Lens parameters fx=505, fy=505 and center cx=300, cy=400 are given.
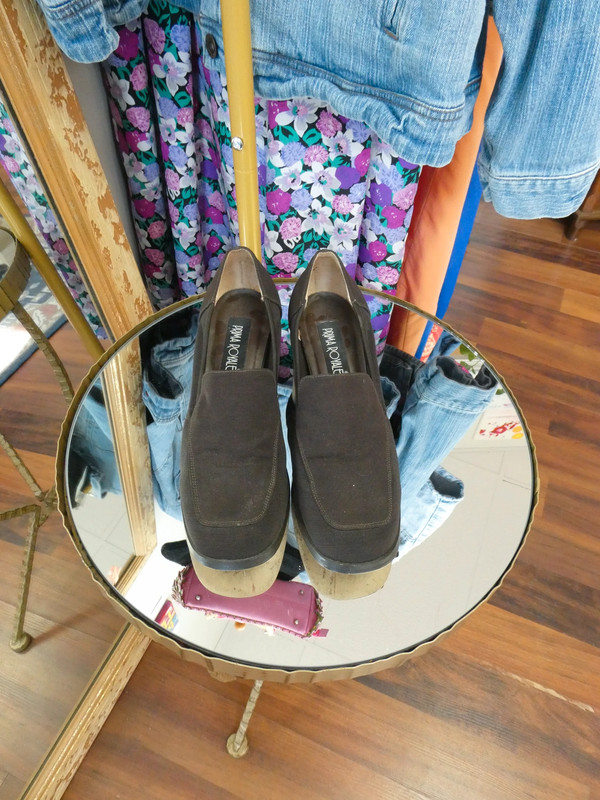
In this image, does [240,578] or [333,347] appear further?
[333,347]

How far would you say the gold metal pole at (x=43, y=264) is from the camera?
530mm

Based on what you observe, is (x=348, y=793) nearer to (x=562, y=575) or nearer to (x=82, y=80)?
(x=562, y=575)

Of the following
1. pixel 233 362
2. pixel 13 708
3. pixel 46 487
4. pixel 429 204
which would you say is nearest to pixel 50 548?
pixel 46 487

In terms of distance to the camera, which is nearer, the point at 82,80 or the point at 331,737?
the point at 82,80

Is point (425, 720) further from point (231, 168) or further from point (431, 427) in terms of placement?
point (231, 168)

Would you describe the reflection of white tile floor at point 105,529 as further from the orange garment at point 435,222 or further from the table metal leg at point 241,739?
the orange garment at point 435,222

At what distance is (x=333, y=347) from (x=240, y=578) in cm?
27

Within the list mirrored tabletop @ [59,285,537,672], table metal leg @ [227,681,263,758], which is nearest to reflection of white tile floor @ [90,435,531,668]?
mirrored tabletop @ [59,285,537,672]

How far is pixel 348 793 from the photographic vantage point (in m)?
0.75

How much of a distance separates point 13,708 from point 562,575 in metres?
0.93

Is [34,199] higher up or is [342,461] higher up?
[34,199]

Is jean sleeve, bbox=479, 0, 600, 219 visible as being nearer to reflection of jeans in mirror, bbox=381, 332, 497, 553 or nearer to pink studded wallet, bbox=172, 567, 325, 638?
reflection of jeans in mirror, bbox=381, 332, 497, 553

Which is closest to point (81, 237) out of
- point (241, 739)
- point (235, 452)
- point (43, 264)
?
point (43, 264)

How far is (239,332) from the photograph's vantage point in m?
0.58
